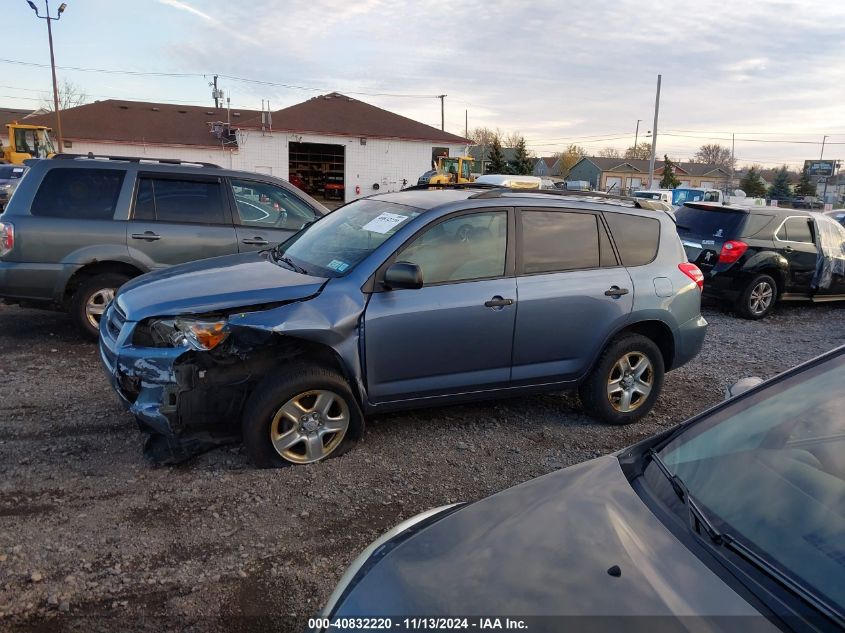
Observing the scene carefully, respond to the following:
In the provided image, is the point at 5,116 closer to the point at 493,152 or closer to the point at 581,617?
the point at 493,152

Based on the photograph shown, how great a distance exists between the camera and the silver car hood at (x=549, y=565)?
163cm

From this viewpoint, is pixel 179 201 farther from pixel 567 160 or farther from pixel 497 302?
pixel 567 160

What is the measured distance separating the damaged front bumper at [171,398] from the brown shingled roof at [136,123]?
34.6 metres

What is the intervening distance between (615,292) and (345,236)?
6.80ft

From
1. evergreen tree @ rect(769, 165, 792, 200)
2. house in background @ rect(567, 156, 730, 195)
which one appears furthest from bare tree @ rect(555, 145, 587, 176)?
evergreen tree @ rect(769, 165, 792, 200)

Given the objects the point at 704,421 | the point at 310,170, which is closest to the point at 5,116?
the point at 310,170

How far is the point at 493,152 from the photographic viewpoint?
49.9m

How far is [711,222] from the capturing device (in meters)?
9.88

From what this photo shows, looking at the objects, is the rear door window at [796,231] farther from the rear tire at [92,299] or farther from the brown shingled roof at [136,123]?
the brown shingled roof at [136,123]

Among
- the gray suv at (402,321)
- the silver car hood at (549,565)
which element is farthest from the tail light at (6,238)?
the silver car hood at (549,565)

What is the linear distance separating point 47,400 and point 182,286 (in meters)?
1.93

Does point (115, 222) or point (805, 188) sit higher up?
point (805, 188)

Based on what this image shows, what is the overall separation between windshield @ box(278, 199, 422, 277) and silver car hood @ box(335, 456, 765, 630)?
2.49 metres

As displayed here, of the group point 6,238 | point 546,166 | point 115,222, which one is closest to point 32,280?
point 6,238
